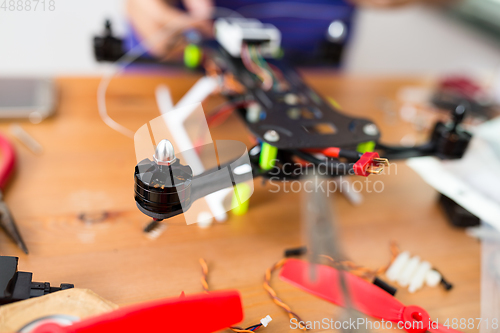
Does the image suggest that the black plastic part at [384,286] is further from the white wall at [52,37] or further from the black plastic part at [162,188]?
the white wall at [52,37]

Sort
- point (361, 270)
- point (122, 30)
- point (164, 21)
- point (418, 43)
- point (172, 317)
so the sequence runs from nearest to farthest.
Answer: point (172, 317), point (361, 270), point (164, 21), point (122, 30), point (418, 43)

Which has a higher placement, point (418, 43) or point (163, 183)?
point (418, 43)

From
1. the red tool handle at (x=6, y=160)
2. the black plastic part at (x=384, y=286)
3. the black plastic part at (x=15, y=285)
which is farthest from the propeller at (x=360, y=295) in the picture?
the red tool handle at (x=6, y=160)

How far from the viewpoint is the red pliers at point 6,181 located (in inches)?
15.9

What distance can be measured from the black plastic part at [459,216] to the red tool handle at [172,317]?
34cm

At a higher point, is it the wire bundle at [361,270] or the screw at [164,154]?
the screw at [164,154]

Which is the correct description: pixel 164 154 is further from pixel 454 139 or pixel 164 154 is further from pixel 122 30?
pixel 122 30

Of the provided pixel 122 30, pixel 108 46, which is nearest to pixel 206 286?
pixel 108 46

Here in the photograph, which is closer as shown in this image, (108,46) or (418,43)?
(108,46)

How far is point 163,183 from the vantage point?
1.14 feet

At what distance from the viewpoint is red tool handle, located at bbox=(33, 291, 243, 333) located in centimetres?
28

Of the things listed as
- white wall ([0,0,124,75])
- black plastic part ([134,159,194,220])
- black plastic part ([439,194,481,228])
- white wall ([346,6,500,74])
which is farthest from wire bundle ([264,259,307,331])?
white wall ([346,6,500,74])

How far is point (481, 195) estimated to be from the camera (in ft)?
1.60

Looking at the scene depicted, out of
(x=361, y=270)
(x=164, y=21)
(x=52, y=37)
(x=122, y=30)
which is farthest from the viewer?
(x=122, y=30)
